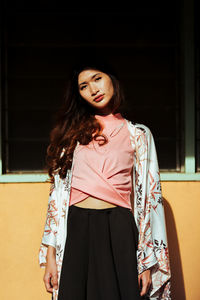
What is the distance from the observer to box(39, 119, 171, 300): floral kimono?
7.10 feet

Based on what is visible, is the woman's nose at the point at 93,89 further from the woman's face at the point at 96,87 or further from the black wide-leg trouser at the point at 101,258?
the black wide-leg trouser at the point at 101,258

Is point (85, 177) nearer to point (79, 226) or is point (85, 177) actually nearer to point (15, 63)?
point (79, 226)

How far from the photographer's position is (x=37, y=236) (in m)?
2.93

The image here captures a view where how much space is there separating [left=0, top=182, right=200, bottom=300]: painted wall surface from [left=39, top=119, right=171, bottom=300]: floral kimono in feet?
2.21

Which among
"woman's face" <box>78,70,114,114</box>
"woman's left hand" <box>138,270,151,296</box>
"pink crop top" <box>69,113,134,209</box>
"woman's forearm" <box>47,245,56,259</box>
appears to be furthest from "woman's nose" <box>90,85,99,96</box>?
"woman's left hand" <box>138,270,151,296</box>

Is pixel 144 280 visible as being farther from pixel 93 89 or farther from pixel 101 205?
pixel 93 89

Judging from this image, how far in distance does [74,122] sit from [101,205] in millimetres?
592

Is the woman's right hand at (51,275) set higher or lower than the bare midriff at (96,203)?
lower

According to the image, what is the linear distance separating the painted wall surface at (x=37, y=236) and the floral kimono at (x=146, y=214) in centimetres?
67

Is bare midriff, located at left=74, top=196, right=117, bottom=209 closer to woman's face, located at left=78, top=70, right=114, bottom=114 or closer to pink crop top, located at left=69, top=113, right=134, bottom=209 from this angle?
pink crop top, located at left=69, top=113, right=134, bottom=209

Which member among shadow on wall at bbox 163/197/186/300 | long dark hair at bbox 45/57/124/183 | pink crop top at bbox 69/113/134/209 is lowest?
shadow on wall at bbox 163/197/186/300

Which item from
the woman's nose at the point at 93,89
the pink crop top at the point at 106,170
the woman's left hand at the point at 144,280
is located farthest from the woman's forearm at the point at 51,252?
the woman's nose at the point at 93,89

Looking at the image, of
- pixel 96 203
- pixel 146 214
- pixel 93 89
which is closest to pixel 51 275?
pixel 96 203

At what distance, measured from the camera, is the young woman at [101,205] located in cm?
204
